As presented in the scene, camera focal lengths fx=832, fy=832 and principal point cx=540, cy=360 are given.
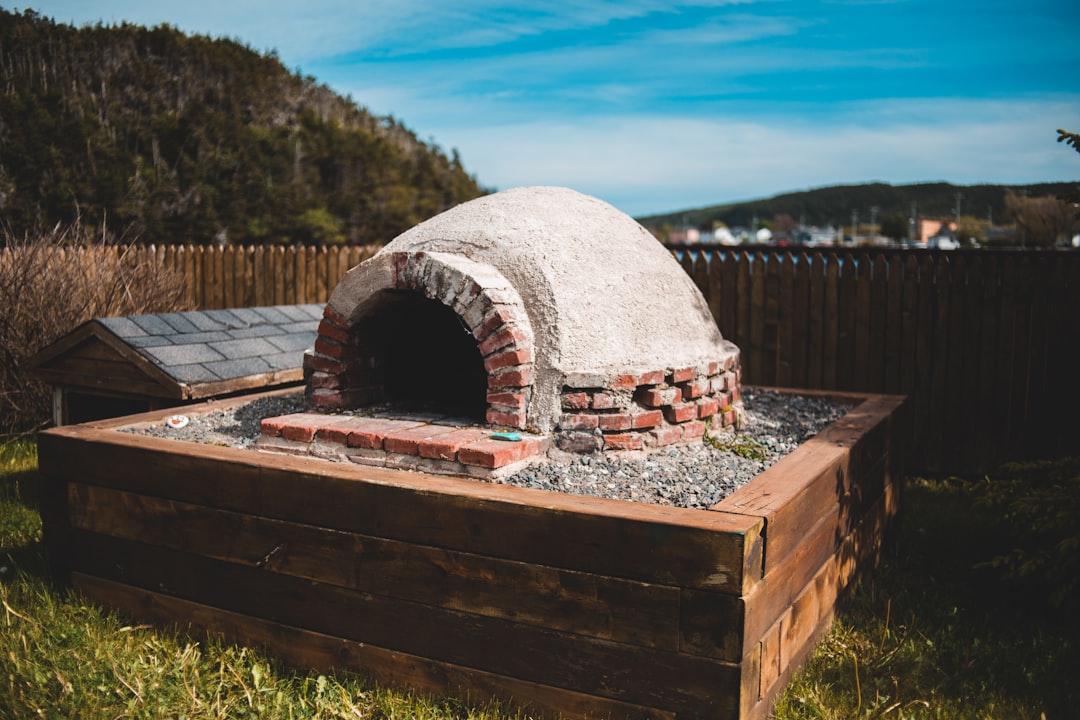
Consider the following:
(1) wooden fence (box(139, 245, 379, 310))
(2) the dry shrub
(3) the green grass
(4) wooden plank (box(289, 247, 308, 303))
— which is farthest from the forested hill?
(3) the green grass

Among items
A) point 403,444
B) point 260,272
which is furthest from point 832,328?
point 260,272

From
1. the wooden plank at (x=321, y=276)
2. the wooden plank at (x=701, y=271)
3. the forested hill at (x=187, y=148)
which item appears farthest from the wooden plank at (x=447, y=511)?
the forested hill at (x=187, y=148)

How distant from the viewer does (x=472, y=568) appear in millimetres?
3002

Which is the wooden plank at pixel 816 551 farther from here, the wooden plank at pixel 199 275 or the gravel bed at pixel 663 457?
the wooden plank at pixel 199 275

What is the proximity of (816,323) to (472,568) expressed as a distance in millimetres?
5522

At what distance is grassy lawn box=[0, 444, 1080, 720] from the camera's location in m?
3.12

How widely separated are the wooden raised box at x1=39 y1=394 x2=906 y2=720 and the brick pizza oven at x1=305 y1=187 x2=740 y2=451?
770 mm

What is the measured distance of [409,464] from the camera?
3.70 metres

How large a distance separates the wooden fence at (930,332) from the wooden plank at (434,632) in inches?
209

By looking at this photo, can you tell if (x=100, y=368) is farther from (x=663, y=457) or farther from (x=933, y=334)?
(x=933, y=334)

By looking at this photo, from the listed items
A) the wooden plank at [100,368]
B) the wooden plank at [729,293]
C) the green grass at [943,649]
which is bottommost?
the green grass at [943,649]

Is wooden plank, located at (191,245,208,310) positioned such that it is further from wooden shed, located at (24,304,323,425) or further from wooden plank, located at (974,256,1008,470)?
wooden plank, located at (974,256,1008,470)

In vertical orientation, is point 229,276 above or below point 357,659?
above

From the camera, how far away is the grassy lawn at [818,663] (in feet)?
10.2
